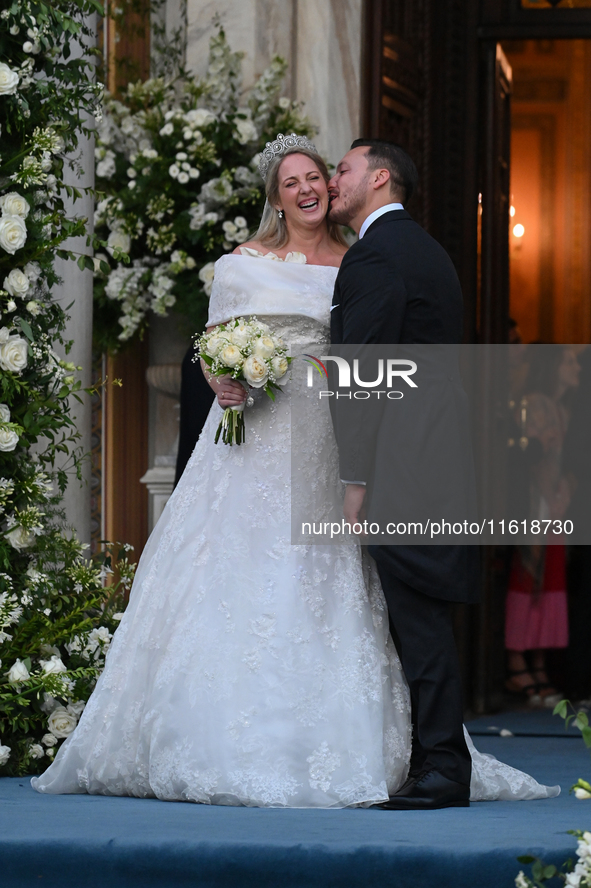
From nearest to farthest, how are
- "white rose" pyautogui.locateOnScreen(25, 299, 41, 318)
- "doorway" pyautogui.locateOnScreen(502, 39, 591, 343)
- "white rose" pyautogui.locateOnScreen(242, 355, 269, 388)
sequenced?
1. "white rose" pyautogui.locateOnScreen(242, 355, 269, 388)
2. "white rose" pyautogui.locateOnScreen(25, 299, 41, 318)
3. "doorway" pyautogui.locateOnScreen(502, 39, 591, 343)

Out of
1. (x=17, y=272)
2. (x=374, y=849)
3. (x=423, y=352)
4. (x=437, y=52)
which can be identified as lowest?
(x=374, y=849)

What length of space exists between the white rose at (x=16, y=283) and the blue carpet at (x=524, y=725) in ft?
9.78

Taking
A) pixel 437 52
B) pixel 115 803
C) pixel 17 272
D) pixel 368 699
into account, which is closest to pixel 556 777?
pixel 368 699

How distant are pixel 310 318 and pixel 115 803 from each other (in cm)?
156

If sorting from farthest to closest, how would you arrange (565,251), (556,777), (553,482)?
1. (565,251)
2. (553,482)
3. (556,777)

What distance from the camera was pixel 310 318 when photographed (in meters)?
3.62

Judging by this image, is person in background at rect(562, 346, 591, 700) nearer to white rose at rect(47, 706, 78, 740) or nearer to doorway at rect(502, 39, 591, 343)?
white rose at rect(47, 706, 78, 740)

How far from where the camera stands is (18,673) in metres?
3.67

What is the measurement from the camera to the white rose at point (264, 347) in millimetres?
3389

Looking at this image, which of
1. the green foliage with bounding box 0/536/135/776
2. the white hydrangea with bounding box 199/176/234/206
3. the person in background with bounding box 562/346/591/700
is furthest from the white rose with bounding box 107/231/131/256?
the person in background with bounding box 562/346/591/700

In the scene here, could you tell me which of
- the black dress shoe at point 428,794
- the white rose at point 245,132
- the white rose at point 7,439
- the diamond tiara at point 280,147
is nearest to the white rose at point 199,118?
the white rose at point 245,132

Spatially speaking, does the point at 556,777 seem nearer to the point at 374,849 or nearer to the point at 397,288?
the point at 374,849

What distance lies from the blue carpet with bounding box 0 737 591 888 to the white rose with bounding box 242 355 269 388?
1215 millimetres

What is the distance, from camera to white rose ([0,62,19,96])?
3648 mm
